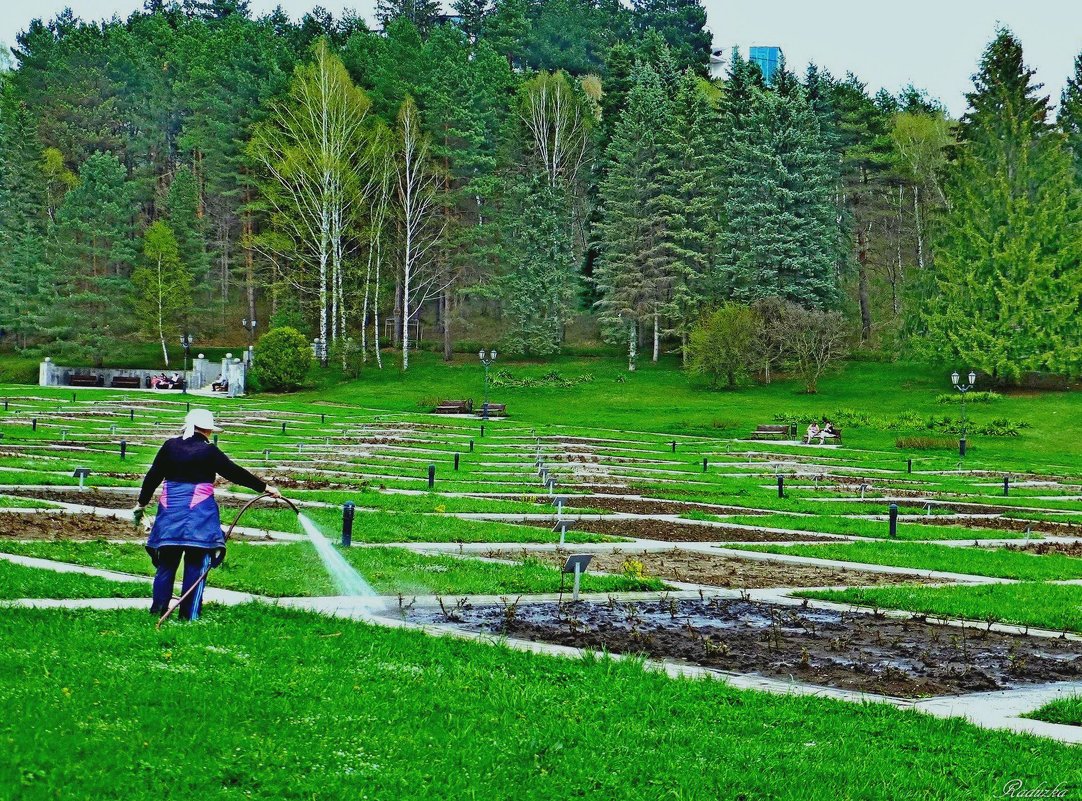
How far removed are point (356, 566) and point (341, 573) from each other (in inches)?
24.7

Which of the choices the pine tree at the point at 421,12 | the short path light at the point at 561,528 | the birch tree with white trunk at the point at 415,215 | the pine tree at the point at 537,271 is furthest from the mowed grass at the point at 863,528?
the pine tree at the point at 421,12

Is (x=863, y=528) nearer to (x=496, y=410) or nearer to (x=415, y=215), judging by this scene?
(x=496, y=410)

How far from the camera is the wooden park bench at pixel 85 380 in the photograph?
6588 cm

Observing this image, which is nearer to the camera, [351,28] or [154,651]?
[154,651]

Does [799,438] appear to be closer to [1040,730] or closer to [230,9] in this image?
[1040,730]

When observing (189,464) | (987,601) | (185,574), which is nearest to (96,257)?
(987,601)

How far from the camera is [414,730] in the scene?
662cm

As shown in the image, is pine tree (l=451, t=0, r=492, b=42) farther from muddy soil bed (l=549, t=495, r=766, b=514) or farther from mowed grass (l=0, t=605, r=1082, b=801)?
mowed grass (l=0, t=605, r=1082, b=801)

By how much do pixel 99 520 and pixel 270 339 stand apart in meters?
44.4

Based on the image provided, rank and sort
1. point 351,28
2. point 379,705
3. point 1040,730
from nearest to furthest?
1. point 379,705
2. point 1040,730
3. point 351,28

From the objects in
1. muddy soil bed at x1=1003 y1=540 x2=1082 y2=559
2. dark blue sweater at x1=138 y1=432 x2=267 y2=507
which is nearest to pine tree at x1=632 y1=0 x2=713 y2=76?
muddy soil bed at x1=1003 y1=540 x2=1082 y2=559

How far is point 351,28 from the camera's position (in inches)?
3991

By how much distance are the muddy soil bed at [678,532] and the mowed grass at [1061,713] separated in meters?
9.40

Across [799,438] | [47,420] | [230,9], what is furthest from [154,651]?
[230,9]
